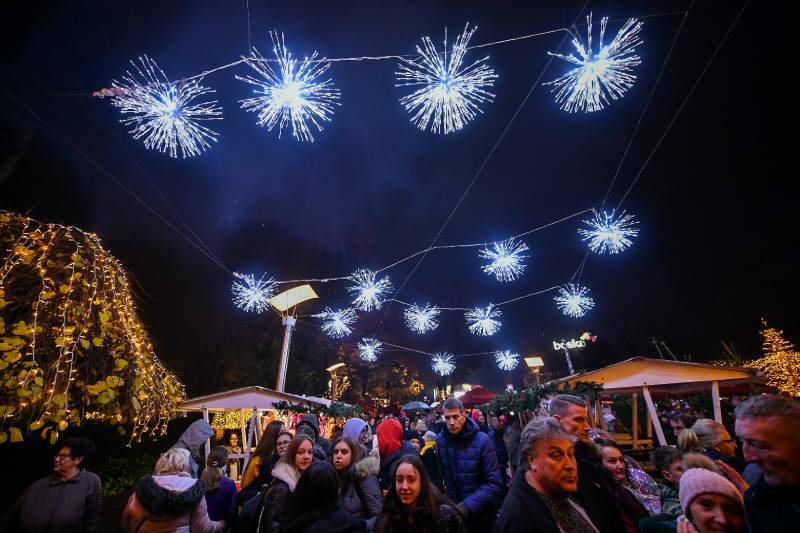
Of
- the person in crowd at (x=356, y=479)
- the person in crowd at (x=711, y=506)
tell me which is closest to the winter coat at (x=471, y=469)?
the person in crowd at (x=356, y=479)

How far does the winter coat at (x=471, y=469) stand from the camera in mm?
3752

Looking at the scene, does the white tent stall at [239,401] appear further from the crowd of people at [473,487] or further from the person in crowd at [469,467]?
the person in crowd at [469,467]

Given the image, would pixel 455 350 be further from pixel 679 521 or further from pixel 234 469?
pixel 679 521

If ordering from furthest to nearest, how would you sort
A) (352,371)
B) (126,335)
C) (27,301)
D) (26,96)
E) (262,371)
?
(352,371) → (262,371) → (26,96) → (126,335) → (27,301)

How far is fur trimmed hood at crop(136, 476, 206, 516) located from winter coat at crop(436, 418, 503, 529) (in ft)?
8.56

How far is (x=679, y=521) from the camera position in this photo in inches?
83.6

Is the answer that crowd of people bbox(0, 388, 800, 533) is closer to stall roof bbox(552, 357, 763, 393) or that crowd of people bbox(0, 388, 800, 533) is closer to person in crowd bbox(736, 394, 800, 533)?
person in crowd bbox(736, 394, 800, 533)

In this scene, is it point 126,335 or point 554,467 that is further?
point 126,335

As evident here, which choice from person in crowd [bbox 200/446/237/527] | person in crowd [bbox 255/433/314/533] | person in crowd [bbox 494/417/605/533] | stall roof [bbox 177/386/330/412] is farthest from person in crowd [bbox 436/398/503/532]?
stall roof [bbox 177/386/330/412]

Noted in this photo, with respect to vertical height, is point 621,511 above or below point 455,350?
below

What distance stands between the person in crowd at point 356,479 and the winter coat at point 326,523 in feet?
4.04

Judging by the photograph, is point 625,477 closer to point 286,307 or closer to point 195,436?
point 195,436

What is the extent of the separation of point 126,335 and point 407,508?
427 centimetres

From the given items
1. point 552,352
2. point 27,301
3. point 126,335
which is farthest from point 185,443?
point 552,352
